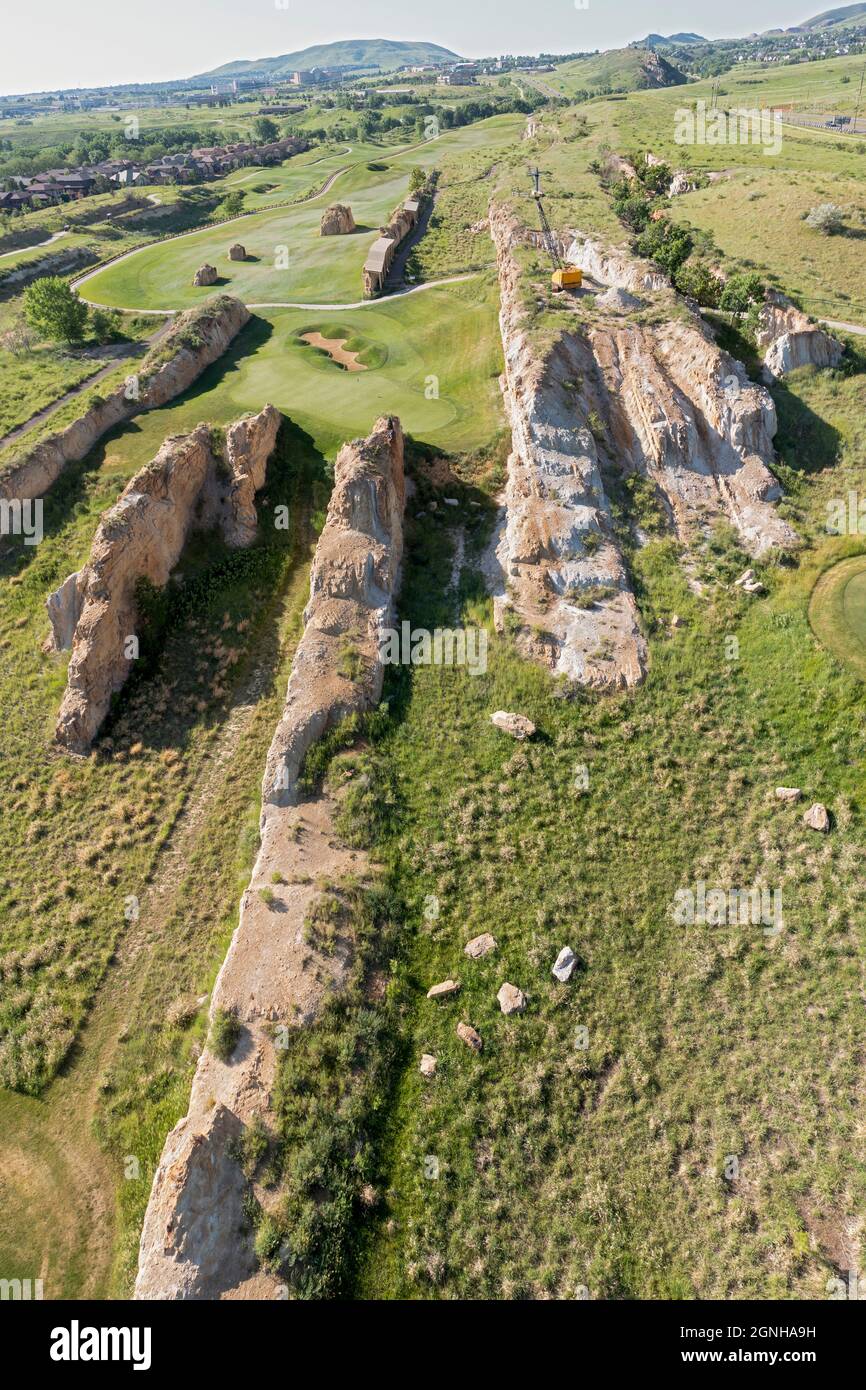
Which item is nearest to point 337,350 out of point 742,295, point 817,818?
point 742,295

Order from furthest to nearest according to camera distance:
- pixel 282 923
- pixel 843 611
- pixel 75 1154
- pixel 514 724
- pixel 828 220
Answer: pixel 828 220 → pixel 843 611 → pixel 514 724 → pixel 282 923 → pixel 75 1154

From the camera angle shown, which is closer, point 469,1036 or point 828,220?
point 469,1036

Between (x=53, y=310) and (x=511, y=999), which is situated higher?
(x=53, y=310)

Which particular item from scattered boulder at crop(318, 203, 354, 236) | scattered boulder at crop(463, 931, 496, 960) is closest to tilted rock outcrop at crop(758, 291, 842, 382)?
scattered boulder at crop(463, 931, 496, 960)

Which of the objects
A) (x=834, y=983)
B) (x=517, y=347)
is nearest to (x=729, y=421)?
(x=517, y=347)

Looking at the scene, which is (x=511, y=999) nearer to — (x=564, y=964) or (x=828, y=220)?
(x=564, y=964)

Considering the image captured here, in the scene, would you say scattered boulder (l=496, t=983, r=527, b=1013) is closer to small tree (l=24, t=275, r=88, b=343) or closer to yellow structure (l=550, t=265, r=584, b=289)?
yellow structure (l=550, t=265, r=584, b=289)
